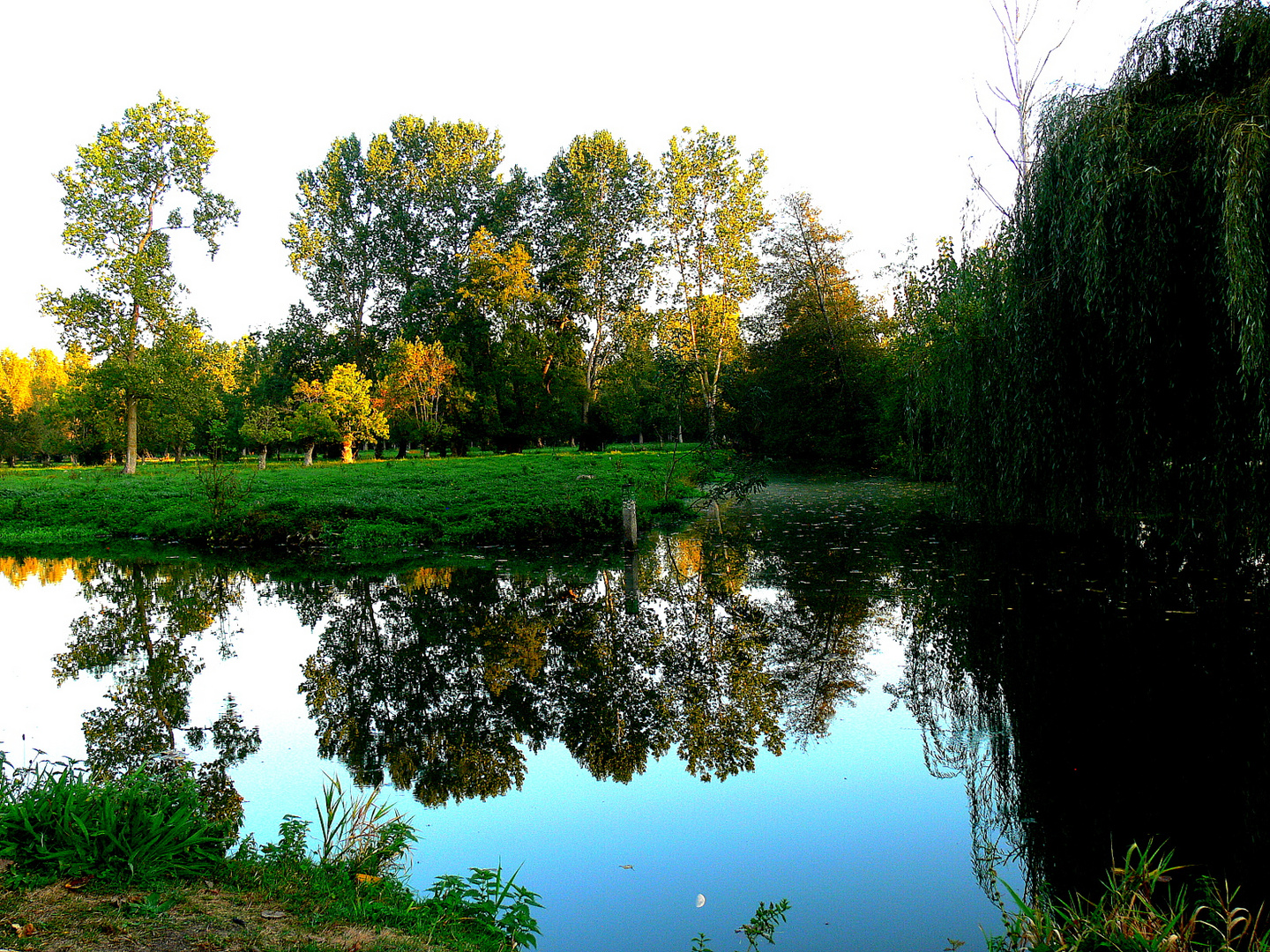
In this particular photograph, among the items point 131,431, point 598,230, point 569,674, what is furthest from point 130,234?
point 569,674

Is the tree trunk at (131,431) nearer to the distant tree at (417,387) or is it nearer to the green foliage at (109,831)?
the distant tree at (417,387)

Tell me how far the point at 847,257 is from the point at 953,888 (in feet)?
111

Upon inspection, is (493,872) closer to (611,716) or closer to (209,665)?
(611,716)

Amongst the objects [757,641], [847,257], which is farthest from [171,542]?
[847,257]

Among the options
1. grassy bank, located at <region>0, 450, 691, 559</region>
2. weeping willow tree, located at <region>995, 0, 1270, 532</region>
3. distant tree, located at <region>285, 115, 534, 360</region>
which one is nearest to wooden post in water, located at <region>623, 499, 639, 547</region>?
grassy bank, located at <region>0, 450, 691, 559</region>

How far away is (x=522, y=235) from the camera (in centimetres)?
4700

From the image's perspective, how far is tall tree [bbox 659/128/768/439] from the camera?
34.7 metres

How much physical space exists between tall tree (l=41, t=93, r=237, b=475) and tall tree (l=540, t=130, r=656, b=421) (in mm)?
17864

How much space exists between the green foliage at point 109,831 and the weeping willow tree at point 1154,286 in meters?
7.40

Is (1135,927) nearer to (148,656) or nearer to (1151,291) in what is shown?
(1151,291)

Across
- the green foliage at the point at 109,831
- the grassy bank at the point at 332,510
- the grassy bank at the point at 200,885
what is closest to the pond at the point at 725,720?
the grassy bank at the point at 200,885

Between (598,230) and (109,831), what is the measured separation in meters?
41.8

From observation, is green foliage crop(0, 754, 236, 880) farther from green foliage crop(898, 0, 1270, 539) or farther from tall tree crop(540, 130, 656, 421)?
tall tree crop(540, 130, 656, 421)

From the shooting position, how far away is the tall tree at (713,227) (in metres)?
34.7
